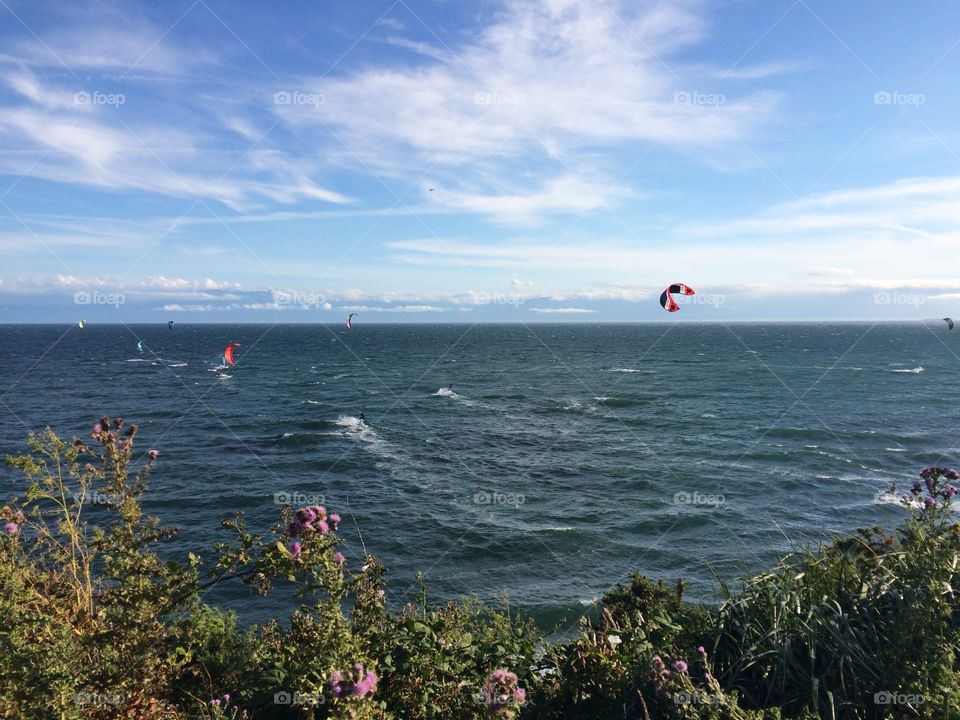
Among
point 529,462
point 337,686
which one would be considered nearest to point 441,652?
point 337,686

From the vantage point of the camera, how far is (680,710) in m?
3.45

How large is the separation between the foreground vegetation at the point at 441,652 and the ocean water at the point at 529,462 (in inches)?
63.5

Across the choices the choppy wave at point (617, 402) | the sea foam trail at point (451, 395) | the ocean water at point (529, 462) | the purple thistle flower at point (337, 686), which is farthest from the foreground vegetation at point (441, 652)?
the choppy wave at point (617, 402)

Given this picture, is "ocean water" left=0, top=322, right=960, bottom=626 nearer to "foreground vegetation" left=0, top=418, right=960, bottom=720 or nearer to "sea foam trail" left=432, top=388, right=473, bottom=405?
"sea foam trail" left=432, top=388, right=473, bottom=405

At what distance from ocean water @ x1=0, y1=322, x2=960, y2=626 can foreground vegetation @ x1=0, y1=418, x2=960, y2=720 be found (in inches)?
63.5

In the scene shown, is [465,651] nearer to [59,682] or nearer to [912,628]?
[59,682]

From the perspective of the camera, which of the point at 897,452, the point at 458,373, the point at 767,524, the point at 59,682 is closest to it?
the point at 59,682

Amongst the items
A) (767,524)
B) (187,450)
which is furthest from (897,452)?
(187,450)

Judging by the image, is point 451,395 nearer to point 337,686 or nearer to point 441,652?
point 441,652

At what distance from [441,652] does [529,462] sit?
2774 cm

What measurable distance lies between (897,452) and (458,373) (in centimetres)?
5330

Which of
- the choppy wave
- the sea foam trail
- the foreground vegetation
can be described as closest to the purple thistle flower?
the foreground vegetation

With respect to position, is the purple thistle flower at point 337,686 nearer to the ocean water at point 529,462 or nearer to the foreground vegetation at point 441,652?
the foreground vegetation at point 441,652

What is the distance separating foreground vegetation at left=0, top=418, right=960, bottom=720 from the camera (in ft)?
12.5
